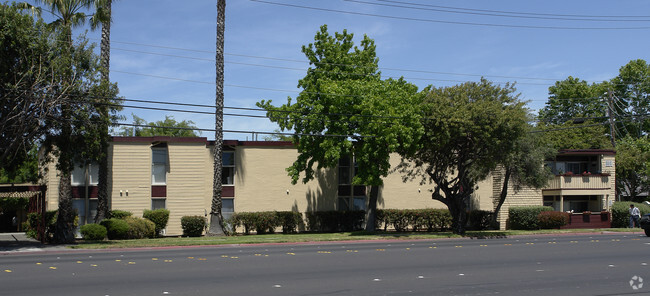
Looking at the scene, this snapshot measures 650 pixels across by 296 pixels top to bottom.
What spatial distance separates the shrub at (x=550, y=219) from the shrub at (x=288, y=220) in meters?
16.4

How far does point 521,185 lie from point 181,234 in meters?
22.9

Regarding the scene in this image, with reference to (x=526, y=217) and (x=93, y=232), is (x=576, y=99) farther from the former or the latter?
(x=93, y=232)

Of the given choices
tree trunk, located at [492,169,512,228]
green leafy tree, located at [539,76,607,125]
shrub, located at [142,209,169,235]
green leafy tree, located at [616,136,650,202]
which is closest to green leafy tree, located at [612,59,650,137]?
green leafy tree, located at [539,76,607,125]

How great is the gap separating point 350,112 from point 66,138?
14.1m

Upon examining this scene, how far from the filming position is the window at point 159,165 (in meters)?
33.4

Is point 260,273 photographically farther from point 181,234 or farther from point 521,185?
point 521,185

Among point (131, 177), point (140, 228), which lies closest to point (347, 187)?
point (131, 177)

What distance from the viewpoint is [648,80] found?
72750 mm

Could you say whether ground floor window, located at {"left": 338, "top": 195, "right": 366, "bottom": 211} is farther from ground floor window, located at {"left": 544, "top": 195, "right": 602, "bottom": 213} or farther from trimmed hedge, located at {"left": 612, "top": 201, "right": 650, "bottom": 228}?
trimmed hedge, located at {"left": 612, "top": 201, "right": 650, "bottom": 228}

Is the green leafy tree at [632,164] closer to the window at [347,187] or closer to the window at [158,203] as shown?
the window at [347,187]

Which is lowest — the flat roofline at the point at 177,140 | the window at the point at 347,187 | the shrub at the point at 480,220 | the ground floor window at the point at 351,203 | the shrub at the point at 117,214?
the shrub at the point at 480,220

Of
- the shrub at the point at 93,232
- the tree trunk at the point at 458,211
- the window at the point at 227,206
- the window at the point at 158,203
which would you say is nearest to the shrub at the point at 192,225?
the window at the point at 158,203

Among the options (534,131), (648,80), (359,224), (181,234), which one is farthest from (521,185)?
(648,80)

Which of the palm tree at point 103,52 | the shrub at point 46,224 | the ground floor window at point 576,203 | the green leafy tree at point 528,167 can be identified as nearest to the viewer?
the shrub at point 46,224
